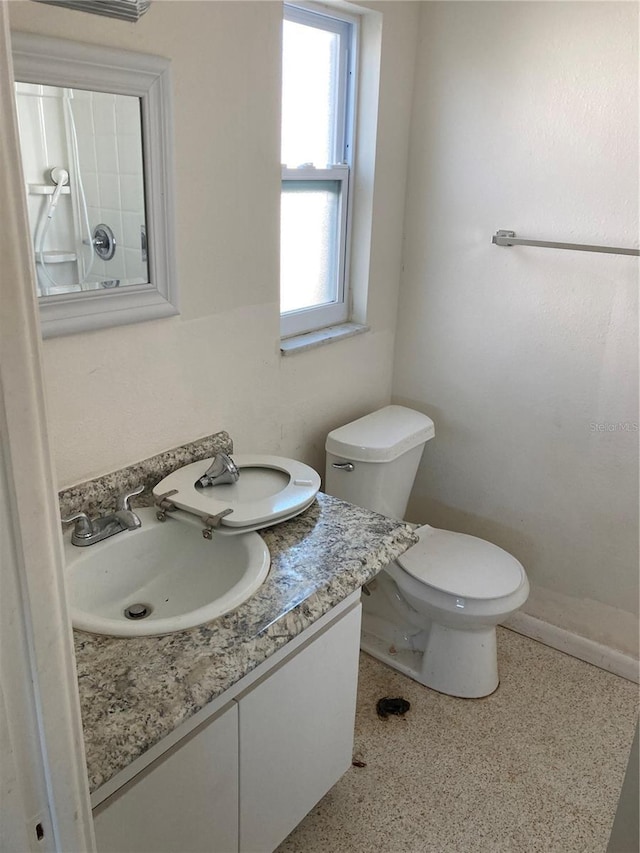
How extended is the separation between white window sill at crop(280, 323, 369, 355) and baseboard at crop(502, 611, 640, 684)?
3.43 ft

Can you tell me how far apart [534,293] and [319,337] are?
64 cm

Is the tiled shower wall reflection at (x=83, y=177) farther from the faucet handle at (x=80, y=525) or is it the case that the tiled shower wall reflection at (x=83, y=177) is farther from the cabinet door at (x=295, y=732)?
the cabinet door at (x=295, y=732)

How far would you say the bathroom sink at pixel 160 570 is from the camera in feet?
4.28

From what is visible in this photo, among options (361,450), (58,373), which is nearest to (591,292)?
(361,450)

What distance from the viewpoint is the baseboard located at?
217 cm

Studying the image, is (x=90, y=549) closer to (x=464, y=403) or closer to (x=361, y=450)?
(x=361, y=450)

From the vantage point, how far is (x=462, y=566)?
2.04 meters

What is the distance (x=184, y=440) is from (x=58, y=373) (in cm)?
40

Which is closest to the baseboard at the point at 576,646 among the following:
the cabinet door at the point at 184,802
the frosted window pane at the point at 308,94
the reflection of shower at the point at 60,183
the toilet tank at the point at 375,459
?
the toilet tank at the point at 375,459

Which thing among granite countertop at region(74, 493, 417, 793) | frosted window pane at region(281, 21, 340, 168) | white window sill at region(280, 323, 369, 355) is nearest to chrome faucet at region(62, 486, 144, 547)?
granite countertop at region(74, 493, 417, 793)

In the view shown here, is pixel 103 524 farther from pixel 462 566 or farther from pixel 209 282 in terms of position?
pixel 462 566

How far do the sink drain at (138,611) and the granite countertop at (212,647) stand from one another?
0.21 m

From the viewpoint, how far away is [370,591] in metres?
2.21

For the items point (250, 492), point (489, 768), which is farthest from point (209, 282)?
point (489, 768)
